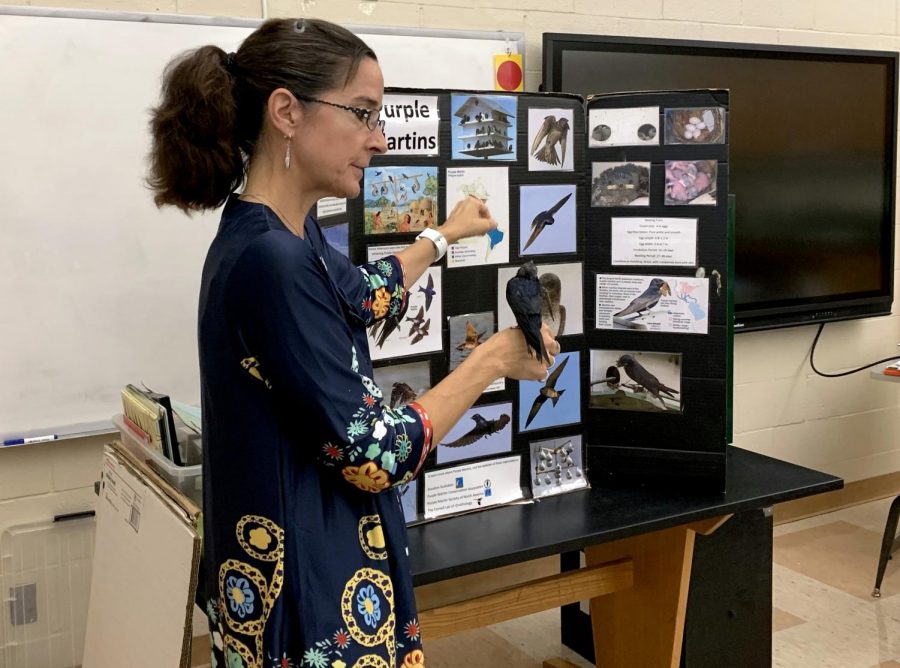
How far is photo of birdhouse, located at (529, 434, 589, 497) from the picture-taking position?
6.00 ft

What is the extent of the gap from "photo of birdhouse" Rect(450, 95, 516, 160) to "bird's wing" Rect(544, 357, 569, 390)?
0.42 m

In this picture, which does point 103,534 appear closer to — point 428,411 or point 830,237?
point 428,411

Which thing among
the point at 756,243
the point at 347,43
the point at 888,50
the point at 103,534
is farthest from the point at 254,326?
the point at 888,50

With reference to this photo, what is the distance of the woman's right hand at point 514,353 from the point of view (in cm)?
132

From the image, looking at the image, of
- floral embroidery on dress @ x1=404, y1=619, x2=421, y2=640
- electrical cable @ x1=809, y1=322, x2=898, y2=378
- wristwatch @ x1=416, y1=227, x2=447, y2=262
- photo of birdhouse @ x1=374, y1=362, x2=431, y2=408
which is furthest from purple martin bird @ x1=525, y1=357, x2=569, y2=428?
electrical cable @ x1=809, y1=322, x2=898, y2=378

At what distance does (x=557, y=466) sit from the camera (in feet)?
6.10

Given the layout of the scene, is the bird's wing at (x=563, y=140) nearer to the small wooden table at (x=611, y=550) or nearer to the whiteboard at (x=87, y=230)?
the small wooden table at (x=611, y=550)

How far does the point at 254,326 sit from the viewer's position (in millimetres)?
1102

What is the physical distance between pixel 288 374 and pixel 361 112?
1.20ft

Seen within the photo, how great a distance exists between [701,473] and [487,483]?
432 mm

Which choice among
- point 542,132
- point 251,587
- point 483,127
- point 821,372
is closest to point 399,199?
point 483,127

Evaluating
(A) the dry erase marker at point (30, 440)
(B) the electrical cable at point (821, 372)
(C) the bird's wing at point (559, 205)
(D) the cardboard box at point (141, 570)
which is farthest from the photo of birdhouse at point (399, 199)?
(B) the electrical cable at point (821, 372)

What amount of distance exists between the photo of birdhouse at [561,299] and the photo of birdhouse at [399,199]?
10.0 inches

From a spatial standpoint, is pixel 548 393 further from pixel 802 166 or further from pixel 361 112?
pixel 802 166
